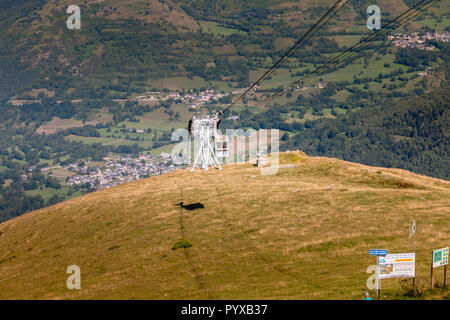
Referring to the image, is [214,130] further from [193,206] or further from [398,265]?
[398,265]

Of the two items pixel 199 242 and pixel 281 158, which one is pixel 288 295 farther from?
pixel 281 158

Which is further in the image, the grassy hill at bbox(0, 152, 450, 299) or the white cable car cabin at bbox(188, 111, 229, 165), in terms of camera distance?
the white cable car cabin at bbox(188, 111, 229, 165)

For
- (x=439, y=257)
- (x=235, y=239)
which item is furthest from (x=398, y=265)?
(x=235, y=239)

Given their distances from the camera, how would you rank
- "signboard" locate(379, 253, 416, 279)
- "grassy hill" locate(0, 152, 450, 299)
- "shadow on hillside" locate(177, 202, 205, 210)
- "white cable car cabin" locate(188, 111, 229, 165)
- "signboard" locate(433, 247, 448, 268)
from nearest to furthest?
"signboard" locate(433, 247, 448, 268) < "signboard" locate(379, 253, 416, 279) < "grassy hill" locate(0, 152, 450, 299) < "shadow on hillside" locate(177, 202, 205, 210) < "white cable car cabin" locate(188, 111, 229, 165)

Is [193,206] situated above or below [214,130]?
below

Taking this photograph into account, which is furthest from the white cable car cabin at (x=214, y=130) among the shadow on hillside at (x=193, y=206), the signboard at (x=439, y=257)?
the signboard at (x=439, y=257)

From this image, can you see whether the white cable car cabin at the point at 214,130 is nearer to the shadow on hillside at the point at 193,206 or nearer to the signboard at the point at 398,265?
the shadow on hillside at the point at 193,206

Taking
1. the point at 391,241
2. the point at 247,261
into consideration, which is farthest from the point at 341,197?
the point at 247,261

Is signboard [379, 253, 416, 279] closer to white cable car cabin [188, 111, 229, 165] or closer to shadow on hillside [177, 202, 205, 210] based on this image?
shadow on hillside [177, 202, 205, 210]

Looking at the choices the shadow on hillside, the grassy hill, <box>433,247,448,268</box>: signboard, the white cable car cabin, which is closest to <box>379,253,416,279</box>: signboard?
<box>433,247,448,268</box>: signboard
